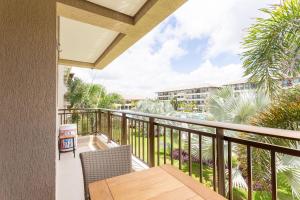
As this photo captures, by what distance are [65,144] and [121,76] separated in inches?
1405

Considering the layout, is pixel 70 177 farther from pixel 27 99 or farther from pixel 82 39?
pixel 82 39

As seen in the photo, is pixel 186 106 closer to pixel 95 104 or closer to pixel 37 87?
pixel 95 104

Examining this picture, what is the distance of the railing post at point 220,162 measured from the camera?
1.40 meters

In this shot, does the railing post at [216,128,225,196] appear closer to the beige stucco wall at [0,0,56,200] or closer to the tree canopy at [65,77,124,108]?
the beige stucco wall at [0,0,56,200]

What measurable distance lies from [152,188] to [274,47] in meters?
3.62

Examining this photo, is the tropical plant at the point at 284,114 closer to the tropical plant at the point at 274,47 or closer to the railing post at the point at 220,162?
the tropical plant at the point at 274,47

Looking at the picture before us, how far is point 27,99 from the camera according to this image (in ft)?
4.60

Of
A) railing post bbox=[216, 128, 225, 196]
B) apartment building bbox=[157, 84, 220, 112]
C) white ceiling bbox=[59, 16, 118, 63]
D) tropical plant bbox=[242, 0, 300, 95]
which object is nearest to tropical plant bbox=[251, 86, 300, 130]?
tropical plant bbox=[242, 0, 300, 95]

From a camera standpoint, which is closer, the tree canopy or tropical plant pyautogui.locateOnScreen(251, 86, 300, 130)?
tropical plant pyautogui.locateOnScreen(251, 86, 300, 130)

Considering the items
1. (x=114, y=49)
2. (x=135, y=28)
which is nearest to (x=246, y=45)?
(x=135, y=28)

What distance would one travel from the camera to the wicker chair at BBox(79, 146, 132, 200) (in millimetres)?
1246

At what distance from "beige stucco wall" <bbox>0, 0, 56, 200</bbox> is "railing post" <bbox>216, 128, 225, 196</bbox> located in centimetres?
144

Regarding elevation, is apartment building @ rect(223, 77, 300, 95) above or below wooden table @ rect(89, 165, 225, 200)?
above

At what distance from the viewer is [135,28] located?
7.79 ft
